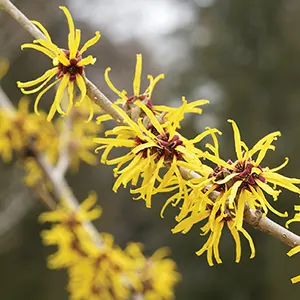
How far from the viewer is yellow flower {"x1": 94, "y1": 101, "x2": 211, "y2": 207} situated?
55 centimetres

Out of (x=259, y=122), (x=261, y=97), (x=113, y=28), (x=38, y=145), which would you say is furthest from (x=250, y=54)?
(x=38, y=145)

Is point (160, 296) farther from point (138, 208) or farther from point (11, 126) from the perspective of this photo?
point (138, 208)

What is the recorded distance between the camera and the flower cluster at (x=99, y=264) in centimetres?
121

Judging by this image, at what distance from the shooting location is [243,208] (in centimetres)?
53

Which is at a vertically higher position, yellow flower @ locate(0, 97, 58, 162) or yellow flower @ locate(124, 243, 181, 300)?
yellow flower @ locate(0, 97, 58, 162)

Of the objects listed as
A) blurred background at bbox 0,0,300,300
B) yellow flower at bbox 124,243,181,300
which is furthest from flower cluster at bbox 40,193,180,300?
blurred background at bbox 0,0,300,300

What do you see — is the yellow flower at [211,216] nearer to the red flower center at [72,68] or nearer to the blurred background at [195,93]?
the red flower center at [72,68]

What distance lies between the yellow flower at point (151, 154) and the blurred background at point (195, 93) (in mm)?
4156

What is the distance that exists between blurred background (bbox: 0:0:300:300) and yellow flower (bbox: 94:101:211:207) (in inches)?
164

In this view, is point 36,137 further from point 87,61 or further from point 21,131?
point 87,61

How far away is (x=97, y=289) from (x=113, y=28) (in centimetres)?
474

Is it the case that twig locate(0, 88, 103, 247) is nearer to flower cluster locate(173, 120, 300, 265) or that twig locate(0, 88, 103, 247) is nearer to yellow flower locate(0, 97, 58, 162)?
yellow flower locate(0, 97, 58, 162)

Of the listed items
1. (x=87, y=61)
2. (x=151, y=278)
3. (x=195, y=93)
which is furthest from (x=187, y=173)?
(x=195, y=93)

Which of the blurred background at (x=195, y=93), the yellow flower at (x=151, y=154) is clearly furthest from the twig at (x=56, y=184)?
the blurred background at (x=195, y=93)
